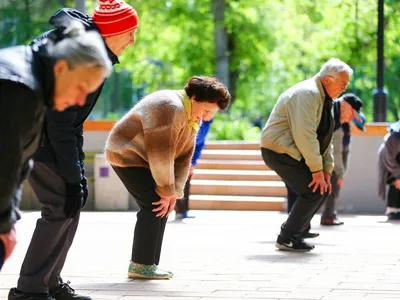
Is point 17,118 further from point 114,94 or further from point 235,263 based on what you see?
point 114,94

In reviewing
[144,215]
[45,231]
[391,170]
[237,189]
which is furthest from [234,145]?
[45,231]

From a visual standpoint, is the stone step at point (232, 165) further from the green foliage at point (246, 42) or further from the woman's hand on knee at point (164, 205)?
the woman's hand on knee at point (164, 205)

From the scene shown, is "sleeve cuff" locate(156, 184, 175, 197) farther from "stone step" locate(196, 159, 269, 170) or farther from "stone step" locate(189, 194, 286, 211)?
"stone step" locate(196, 159, 269, 170)

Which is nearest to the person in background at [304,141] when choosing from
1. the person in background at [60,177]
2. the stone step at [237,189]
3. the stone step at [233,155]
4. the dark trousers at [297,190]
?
the dark trousers at [297,190]

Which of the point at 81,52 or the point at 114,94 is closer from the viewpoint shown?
the point at 81,52

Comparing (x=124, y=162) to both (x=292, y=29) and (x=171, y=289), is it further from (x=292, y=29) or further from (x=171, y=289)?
(x=292, y=29)

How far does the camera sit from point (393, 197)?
14273 mm

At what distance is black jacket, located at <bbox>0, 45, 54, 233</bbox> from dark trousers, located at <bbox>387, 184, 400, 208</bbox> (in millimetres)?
10183

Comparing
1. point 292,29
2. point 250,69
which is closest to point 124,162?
point 250,69

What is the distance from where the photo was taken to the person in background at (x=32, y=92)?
4230mm

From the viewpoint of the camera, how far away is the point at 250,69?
97.7 feet

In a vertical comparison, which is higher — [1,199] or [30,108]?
[30,108]

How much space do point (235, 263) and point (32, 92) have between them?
4.55 m

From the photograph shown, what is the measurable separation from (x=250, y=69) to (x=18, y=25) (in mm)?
12463
